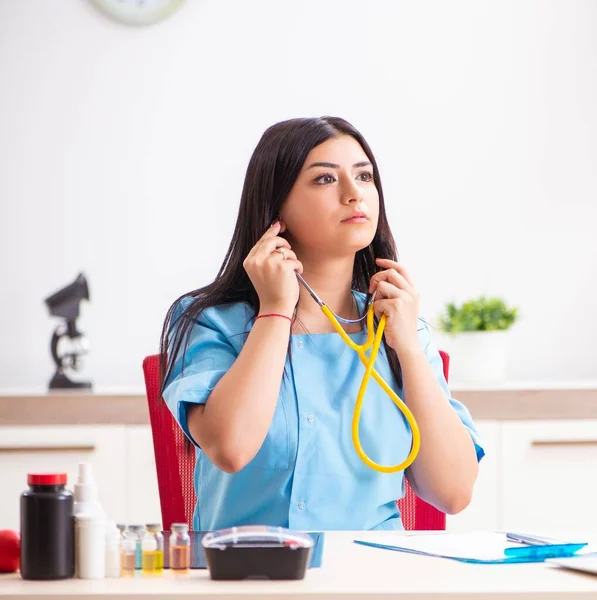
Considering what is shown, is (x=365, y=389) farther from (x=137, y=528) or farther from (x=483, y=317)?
(x=483, y=317)

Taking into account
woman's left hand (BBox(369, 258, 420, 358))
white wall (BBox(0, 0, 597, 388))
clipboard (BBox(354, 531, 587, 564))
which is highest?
white wall (BBox(0, 0, 597, 388))

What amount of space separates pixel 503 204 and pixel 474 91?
0.37 m

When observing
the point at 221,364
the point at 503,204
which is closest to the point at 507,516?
the point at 503,204

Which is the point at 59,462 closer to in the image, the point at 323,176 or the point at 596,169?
the point at 323,176

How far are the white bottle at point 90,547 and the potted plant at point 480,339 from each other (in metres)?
1.90

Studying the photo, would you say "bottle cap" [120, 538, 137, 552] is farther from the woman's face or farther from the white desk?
the woman's face

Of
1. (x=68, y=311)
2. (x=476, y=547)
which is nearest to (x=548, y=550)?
(x=476, y=547)

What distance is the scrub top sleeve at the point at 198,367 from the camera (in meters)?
1.41

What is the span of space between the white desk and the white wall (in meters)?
2.04

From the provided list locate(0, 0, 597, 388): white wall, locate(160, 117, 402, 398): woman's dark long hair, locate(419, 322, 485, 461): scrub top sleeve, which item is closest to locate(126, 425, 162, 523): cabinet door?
locate(0, 0, 597, 388): white wall

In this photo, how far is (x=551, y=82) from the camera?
3.13 metres

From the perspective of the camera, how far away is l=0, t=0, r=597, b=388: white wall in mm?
3010

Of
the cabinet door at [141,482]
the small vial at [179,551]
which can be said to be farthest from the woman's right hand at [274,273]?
the cabinet door at [141,482]

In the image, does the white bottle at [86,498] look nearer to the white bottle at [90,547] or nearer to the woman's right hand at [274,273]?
the white bottle at [90,547]
